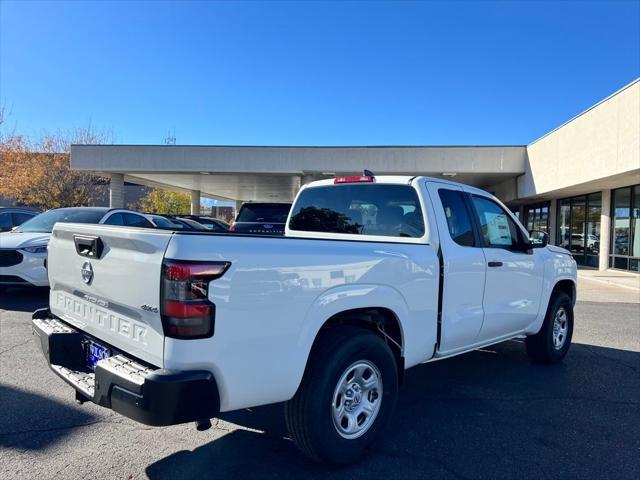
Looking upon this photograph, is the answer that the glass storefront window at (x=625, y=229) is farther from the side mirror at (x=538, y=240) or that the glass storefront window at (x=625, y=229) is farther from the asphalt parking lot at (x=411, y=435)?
the side mirror at (x=538, y=240)

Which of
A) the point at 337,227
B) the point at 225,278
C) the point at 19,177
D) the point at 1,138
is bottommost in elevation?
the point at 225,278

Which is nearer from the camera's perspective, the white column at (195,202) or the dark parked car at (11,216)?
the dark parked car at (11,216)

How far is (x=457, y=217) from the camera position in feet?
13.8

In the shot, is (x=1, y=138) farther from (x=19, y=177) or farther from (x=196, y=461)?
(x=196, y=461)

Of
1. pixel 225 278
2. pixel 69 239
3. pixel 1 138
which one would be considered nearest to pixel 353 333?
pixel 225 278

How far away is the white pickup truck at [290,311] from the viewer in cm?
240

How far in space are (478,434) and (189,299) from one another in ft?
8.54

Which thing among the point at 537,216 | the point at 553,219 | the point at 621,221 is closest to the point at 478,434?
the point at 621,221

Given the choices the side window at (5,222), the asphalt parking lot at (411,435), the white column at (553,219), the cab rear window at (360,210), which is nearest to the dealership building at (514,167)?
the white column at (553,219)

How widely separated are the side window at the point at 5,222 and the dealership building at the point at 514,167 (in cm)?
1043

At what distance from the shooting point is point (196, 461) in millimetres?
3145

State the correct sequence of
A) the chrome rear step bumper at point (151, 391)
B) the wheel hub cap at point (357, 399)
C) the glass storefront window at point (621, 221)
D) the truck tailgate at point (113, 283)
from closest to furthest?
the chrome rear step bumper at point (151, 391), the truck tailgate at point (113, 283), the wheel hub cap at point (357, 399), the glass storefront window at point (621, 221)

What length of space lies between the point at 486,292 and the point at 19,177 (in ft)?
98.6

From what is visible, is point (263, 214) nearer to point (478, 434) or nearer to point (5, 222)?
point (5, 222)
